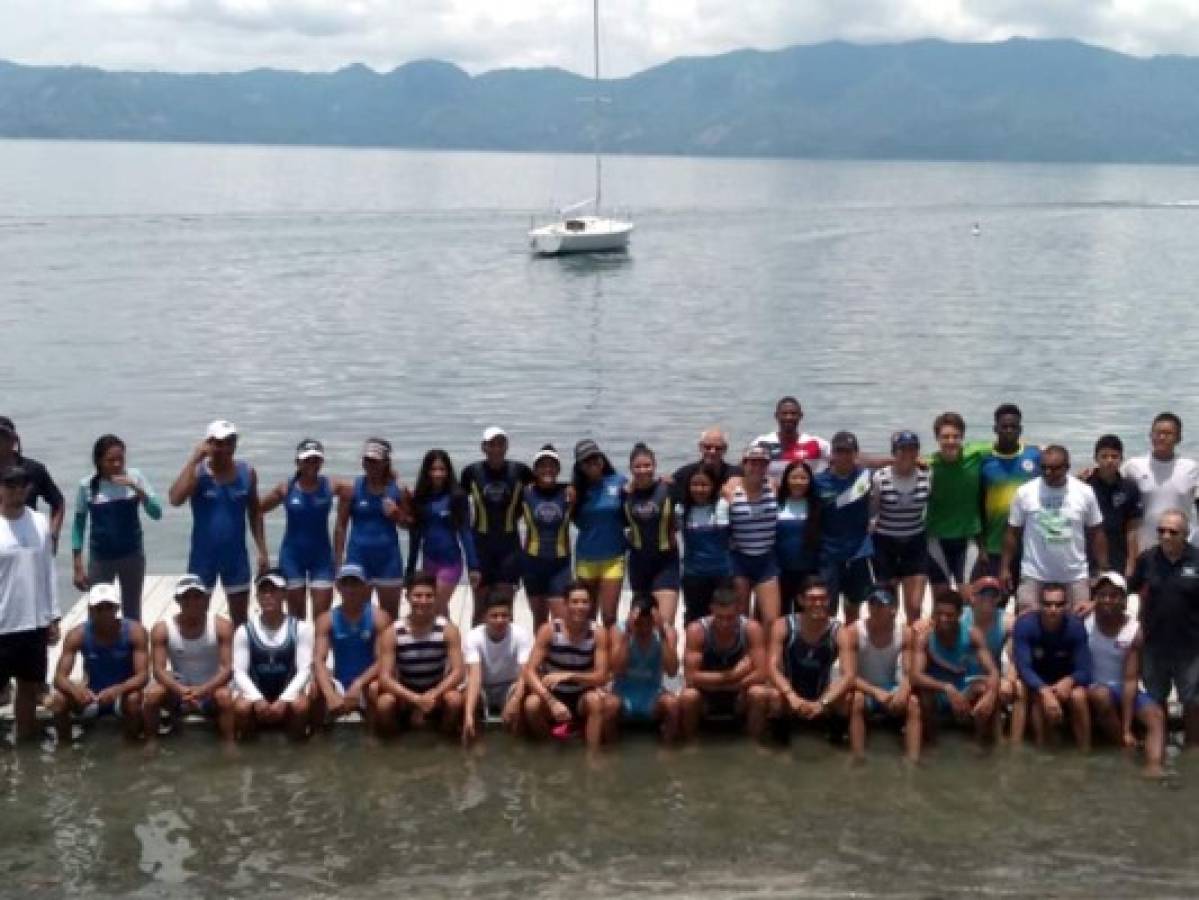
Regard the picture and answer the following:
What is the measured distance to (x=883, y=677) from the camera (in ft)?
36.8

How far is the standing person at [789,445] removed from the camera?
12.3 metres

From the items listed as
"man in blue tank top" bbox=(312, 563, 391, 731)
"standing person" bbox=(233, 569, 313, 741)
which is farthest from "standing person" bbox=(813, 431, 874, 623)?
"standing person" bbox=(233, 569, 313, 741)

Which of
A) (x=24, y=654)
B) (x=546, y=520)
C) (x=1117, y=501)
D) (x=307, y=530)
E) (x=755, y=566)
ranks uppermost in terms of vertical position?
(x=1117, y=501)

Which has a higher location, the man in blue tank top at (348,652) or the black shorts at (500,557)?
the black shorts at (500,557)

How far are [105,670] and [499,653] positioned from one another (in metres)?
2.91

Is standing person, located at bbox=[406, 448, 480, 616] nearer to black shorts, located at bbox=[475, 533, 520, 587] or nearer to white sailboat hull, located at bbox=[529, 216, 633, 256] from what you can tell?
black shorts, located at bbox=[475, 533, 520, 587]

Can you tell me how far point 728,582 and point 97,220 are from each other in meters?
81.8

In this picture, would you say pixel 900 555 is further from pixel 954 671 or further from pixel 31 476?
pixel 31 476

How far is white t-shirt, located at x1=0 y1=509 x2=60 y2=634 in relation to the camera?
10.7 meters

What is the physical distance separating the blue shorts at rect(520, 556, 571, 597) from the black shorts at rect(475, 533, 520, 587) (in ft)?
0.28

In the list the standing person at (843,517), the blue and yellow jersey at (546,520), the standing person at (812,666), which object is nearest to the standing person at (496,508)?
the blue and yellow jersey at (546,520)

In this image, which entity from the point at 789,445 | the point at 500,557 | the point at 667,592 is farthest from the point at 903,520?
the point at 500,557

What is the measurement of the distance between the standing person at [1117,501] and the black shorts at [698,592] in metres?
2.96

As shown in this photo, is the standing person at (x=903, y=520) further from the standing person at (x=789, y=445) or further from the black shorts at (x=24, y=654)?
the black shorts at (x=24, y=654)
